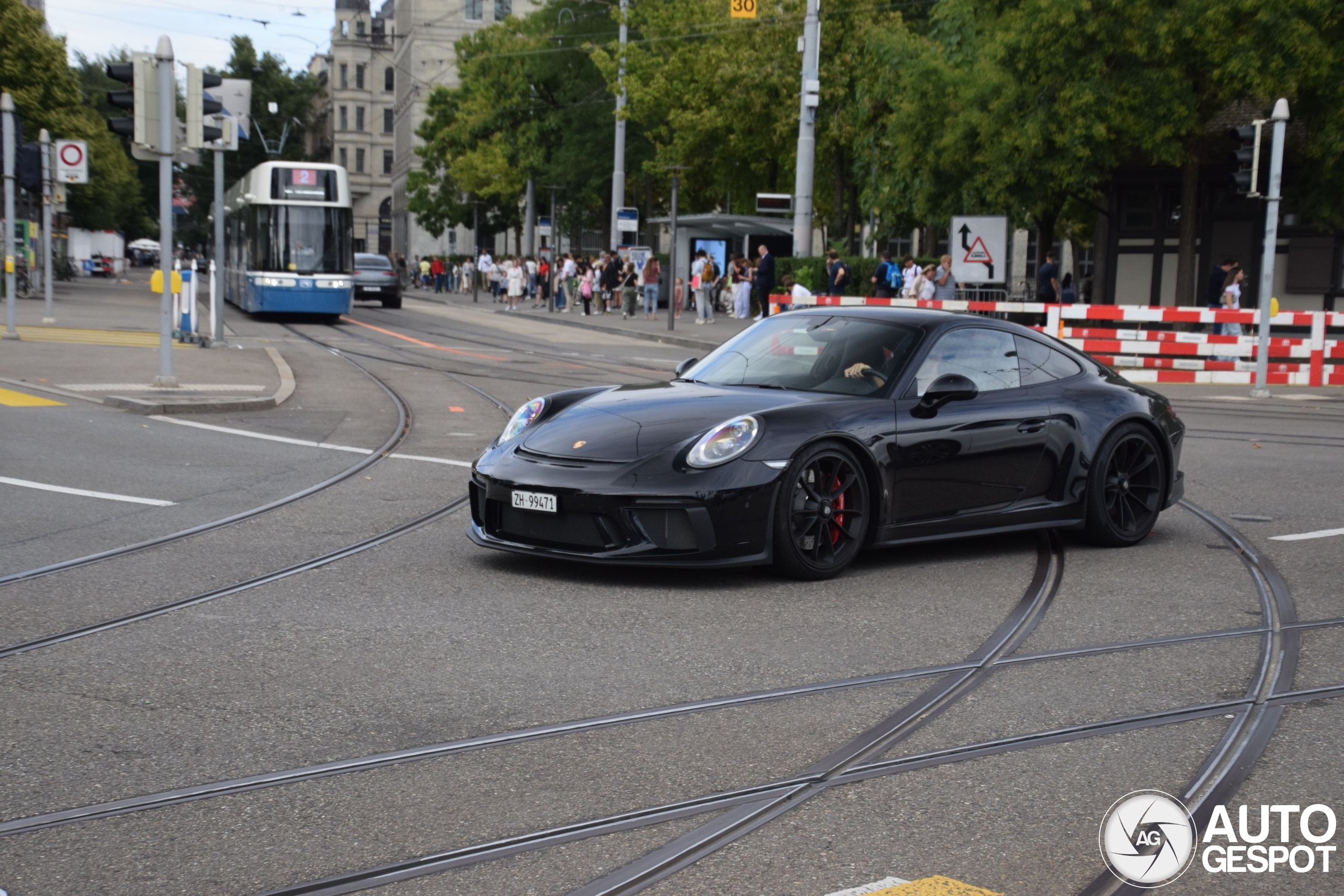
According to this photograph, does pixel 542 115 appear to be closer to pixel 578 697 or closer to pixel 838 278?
pixel 838 278

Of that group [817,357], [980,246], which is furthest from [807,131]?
[817,357]

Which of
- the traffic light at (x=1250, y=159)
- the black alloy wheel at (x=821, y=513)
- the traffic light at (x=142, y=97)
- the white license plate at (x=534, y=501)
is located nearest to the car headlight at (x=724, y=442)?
→ the black alloy wheel at (x=821, y=513)

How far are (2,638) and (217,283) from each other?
17.5 meters

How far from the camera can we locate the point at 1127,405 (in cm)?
832

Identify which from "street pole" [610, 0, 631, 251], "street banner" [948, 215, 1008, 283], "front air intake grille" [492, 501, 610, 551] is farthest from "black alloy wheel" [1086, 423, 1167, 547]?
"street pole" [610, 0, 631, 251]

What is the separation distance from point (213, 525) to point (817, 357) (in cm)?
340

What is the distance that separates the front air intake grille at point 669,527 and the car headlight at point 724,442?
0.26 metres

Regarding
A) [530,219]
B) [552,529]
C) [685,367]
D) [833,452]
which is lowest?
[552,529]

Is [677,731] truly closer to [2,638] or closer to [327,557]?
[2,638]

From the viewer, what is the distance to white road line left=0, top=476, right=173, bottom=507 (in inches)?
360

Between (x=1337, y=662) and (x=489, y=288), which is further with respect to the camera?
→ (x=489, y=288)

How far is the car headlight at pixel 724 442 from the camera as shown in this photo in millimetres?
6766


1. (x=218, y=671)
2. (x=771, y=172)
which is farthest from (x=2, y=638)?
(x=771, y=172)

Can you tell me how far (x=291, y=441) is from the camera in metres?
12.5
